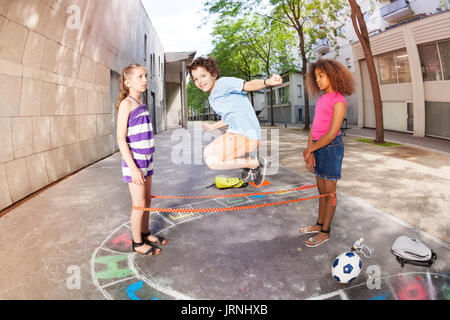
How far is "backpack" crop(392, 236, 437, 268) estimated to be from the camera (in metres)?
2.58

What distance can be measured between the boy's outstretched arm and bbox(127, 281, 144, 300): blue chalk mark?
7.42ft

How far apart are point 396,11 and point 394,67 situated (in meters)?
6.56

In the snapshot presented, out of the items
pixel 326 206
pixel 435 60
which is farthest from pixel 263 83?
pixel 435 60

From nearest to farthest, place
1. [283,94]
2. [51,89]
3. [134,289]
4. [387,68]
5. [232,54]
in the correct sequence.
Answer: [134,289] → [51,89] → [387,68] → [232,54] → [283,94]

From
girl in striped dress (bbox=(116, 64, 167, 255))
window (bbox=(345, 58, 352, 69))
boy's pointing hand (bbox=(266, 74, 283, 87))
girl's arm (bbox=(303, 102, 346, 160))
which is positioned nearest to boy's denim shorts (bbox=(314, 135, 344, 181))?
girl's arm (bbox=(303, 102, 346, 160))

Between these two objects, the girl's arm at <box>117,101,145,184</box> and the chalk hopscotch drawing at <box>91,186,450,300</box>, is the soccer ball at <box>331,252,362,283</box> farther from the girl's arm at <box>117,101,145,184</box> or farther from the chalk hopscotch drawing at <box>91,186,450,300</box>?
the girl's arm at <box>117,101,145,184</box>

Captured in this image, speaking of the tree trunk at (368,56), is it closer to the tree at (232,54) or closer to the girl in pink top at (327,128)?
the girl in pink top at (327,128)

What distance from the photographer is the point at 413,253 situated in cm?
261

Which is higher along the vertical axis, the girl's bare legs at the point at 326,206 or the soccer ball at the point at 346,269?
the girl's bare legs at the point at 326,206

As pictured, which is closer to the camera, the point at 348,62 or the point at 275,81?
the point at 275,81

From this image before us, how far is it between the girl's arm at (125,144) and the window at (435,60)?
1786 centimetres

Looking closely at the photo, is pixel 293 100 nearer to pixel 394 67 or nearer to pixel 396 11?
pixel 396 11

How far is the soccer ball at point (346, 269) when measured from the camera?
2.42 metres

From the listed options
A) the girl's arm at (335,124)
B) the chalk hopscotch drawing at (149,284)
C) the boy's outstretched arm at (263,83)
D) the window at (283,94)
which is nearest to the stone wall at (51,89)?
the chalk hopscotch drawing at (149,284)
